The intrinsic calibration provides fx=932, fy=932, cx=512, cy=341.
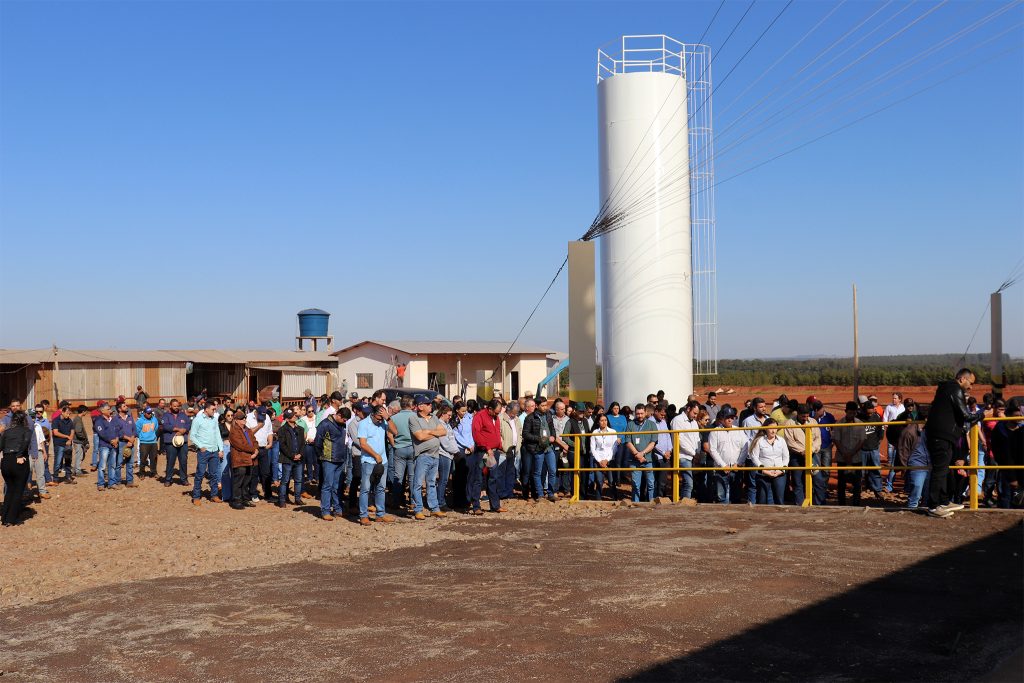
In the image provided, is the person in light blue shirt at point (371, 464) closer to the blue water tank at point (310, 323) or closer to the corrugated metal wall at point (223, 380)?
the corrugated metal wall at point (223, 380)

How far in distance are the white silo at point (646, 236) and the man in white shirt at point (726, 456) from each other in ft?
20.6

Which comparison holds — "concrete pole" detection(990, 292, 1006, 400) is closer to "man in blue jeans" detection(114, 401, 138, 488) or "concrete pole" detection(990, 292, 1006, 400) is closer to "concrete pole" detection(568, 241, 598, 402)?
"concrete pole" detection(568, 241, 598, 402)

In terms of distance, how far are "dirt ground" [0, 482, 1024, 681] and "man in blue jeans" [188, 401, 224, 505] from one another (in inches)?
121

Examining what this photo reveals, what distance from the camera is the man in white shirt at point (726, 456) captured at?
45.3 feet

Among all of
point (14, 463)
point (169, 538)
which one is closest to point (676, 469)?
point (169, 538)

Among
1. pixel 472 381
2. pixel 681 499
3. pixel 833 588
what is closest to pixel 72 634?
pixel 833 588

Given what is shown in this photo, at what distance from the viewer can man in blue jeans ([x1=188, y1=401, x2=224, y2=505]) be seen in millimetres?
15875

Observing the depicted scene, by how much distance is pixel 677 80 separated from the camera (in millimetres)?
20547

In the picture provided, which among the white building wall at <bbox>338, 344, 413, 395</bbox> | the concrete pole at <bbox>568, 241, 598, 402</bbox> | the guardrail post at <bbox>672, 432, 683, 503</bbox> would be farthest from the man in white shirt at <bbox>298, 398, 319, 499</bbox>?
the white building wall at <bbox>338, 344, 413, 395</bbox>

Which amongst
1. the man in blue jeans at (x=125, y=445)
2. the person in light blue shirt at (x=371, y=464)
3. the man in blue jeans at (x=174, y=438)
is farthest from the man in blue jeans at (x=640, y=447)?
the man in blue jeans at (x=125, y=445)

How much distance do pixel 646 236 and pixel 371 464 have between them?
Result: 9.16m

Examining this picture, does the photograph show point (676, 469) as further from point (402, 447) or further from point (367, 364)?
point (367, 364)

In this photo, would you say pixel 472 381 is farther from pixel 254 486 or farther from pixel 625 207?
pixel 254 486

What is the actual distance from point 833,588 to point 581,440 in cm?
722
